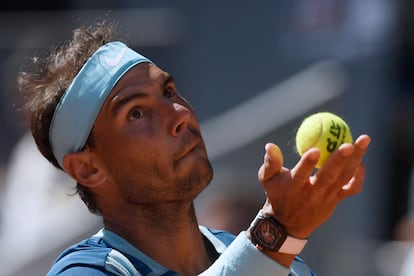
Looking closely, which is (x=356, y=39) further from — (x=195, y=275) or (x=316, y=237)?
(x=195, y=275)

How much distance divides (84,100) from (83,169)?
227 mm

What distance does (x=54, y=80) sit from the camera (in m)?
3.70

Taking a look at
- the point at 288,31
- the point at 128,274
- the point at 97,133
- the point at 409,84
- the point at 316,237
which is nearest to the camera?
the point at 128,274

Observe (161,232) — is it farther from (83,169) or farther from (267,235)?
(267,235)

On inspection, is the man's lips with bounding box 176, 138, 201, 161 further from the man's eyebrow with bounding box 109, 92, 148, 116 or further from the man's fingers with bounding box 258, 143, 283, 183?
the man's fingers with bounding box 258, 143, 283, 183

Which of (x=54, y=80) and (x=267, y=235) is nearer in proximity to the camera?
(x=267, y=235)

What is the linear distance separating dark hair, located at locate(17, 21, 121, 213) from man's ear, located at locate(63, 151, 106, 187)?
52mm

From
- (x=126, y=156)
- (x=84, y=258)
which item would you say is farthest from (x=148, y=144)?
(x=84, y=258)

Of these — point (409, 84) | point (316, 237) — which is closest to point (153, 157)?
point (316, 237)

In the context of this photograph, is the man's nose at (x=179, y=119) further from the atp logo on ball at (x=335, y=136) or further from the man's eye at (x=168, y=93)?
the atp logo on ball at (x=335, y=136)

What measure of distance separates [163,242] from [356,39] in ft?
21.9

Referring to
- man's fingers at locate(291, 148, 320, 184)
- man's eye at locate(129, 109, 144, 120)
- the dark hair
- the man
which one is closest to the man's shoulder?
the man

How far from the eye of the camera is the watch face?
318cm

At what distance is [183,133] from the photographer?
139 inches
